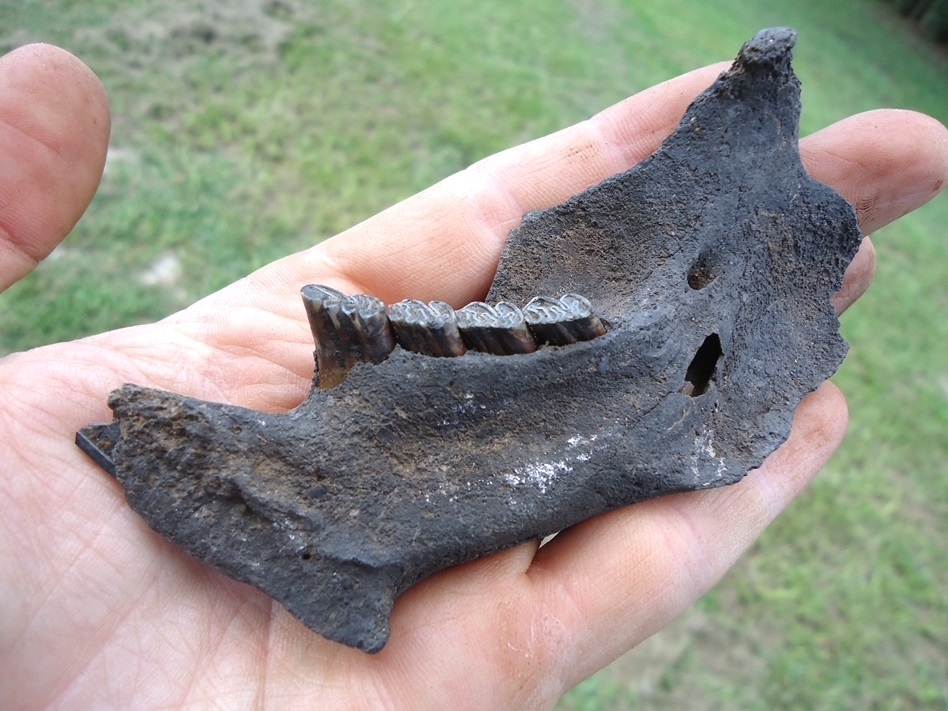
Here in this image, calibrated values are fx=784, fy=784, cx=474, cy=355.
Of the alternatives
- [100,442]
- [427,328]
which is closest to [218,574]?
[100,442]

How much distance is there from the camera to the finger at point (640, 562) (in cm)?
213

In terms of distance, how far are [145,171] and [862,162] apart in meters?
3.40

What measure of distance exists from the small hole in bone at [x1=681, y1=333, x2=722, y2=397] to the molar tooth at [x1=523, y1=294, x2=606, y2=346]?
40cm

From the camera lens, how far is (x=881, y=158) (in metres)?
2.66

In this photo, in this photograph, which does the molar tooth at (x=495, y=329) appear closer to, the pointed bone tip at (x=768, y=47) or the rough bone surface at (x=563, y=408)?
the rough bone surface at (x=563, y=408)

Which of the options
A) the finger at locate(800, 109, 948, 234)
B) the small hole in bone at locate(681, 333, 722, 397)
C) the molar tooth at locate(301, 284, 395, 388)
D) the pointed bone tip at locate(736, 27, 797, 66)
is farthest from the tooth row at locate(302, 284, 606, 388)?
the finger at locate(800, 109, 948, 234)

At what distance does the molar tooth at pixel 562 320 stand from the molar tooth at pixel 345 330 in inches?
15.3

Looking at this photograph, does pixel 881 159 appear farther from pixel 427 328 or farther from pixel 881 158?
pixel 427 328

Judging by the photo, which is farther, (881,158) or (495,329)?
(881,158)

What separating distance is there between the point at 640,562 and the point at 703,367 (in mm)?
624

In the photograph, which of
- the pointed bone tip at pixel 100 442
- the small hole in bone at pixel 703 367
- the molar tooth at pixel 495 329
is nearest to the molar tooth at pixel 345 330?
the molar tooth at pixel 495 329

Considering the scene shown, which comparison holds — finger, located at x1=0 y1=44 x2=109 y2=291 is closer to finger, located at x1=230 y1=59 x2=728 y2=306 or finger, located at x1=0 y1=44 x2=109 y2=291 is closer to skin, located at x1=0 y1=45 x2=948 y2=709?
skin, located at x1=0 y1=45 x2=948 y2=709

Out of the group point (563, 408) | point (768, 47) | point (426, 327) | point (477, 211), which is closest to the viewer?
point (426, 327)

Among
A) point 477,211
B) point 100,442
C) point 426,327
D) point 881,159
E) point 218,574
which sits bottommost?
point 218,574
